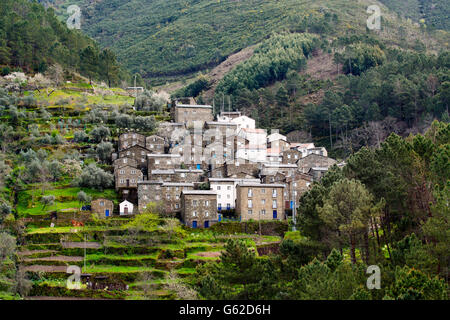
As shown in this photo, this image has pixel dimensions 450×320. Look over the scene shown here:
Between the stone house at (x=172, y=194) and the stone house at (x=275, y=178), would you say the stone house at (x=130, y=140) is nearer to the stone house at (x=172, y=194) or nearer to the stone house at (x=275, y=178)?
the stone house at (x=172, y=194)

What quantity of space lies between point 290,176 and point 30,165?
3001 centimetres

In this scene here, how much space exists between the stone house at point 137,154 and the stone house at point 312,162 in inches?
769

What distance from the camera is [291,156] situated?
8806cm

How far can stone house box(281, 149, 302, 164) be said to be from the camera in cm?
8773

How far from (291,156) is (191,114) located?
18.3 meters

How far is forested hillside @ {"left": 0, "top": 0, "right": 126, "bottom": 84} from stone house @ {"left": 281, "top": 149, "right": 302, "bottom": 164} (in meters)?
47.8

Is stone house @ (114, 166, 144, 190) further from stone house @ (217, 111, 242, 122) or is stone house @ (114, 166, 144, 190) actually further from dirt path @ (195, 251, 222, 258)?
stone house @ (217, 111, 242, 122)

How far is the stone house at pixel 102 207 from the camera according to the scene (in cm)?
7119

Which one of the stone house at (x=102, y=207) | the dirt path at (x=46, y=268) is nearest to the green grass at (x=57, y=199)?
the stone house at (x=102, y=207)

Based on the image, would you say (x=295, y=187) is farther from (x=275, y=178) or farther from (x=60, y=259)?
(x=60, y=259)

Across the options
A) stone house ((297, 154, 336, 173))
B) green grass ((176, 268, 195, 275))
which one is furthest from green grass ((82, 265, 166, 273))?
stone house ((297, 154, 336, 173))

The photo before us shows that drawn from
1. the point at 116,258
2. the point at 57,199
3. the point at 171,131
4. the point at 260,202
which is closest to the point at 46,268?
the point at 116,258
